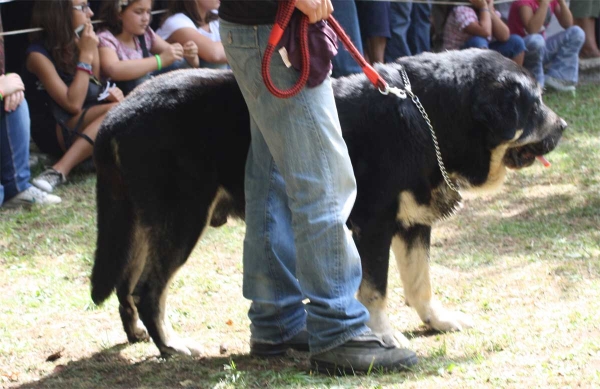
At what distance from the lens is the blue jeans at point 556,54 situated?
33.6ft

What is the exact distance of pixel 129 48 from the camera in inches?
300

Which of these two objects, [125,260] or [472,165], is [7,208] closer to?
[125,260]

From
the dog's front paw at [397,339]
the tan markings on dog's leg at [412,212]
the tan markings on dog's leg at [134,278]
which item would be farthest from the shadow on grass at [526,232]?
the tan markings on dog's leg at [134,278]

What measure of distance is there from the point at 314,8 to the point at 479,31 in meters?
6.87

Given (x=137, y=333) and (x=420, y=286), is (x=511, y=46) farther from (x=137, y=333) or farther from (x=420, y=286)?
(x=137, y=333)

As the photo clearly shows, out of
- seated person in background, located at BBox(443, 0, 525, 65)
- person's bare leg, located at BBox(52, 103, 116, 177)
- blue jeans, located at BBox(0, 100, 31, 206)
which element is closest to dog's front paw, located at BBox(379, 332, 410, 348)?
blue jeans, located at BBox(0, 100, 31, 206)

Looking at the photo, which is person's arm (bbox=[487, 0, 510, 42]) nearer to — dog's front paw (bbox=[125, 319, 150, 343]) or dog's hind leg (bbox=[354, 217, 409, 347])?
dog's hind leg (bbox=[354, 217, 409, 347])

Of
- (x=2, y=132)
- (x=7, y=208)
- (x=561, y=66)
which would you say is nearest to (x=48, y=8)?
(x=2, y=132)

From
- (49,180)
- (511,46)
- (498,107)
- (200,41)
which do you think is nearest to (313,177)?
(498,107)

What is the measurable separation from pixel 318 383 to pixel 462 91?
5.04 feet

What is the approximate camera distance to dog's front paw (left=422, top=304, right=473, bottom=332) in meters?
4.19

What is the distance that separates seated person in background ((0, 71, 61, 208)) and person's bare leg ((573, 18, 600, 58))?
7.87 metres

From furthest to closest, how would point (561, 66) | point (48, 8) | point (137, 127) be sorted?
point (561, 66) → point (48, 8) → point (137, 127)

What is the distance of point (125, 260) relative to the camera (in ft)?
13.3
